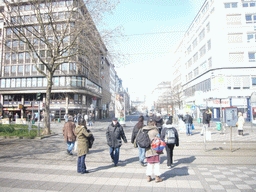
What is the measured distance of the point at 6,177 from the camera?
19.4ft

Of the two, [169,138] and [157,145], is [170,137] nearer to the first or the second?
[169,138]

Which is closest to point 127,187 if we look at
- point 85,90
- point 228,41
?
point 228,41

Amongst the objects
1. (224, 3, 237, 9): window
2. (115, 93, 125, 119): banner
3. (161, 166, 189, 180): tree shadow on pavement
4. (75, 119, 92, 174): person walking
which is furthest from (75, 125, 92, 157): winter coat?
(224, 3, 237, 9): window

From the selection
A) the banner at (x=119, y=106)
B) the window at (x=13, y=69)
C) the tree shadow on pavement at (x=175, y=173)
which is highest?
the window at (x=13, y=69)

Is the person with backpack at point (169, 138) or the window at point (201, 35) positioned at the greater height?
the window at point (201, 35)

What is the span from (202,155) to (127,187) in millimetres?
5082

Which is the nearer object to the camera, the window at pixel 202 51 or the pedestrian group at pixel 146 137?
the pedestrian group at pixel 146 137

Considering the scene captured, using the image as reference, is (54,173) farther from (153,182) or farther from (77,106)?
(77,106)

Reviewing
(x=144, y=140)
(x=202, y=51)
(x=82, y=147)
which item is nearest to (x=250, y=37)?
(x=202, y=51)

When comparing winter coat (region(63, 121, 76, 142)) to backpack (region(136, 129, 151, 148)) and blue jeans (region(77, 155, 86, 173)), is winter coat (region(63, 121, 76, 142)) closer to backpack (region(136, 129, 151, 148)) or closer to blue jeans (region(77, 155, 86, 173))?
blue jeans (region(77, 155, 86, 173))

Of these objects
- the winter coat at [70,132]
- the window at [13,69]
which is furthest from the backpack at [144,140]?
the window at [13,69]

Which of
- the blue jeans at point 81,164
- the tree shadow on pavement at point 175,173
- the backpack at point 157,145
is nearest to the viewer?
the backpack at point 157,145

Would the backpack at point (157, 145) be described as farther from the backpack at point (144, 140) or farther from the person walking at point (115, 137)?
the person walking at point (115, 137)

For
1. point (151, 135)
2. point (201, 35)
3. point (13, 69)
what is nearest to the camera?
point (151, 135)
